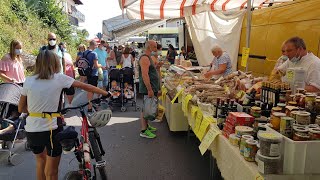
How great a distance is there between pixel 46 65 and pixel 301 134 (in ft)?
7.35

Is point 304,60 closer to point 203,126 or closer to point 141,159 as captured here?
point 203,126

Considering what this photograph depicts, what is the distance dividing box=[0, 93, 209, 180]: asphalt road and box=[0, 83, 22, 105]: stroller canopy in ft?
3.07

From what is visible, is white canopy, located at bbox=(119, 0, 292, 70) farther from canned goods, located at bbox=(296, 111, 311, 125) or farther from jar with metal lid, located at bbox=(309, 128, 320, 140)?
jar with metal lid, located at bbox=(309, 128, 320, 140)

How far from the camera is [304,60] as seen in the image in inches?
149

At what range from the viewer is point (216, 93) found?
4.11 meters

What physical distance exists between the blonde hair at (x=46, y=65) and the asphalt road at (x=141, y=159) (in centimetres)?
129

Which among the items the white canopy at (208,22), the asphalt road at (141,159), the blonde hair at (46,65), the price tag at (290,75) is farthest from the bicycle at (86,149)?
the white canopy at (208,22)

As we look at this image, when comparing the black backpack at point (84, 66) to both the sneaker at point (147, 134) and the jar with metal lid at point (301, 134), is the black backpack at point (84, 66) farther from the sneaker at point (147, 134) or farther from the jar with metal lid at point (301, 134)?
the jar with metal lid at point (301, 134)

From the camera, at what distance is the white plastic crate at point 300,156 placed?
5.71 ft

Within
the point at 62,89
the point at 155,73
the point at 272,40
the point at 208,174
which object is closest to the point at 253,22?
the point at 272,40

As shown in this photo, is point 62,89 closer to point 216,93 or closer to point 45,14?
point 216,93

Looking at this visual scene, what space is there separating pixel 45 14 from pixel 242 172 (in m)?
25.2

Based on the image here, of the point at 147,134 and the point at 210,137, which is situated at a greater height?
the point at 210,137

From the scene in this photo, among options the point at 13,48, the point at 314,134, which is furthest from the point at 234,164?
the point at 13,48
